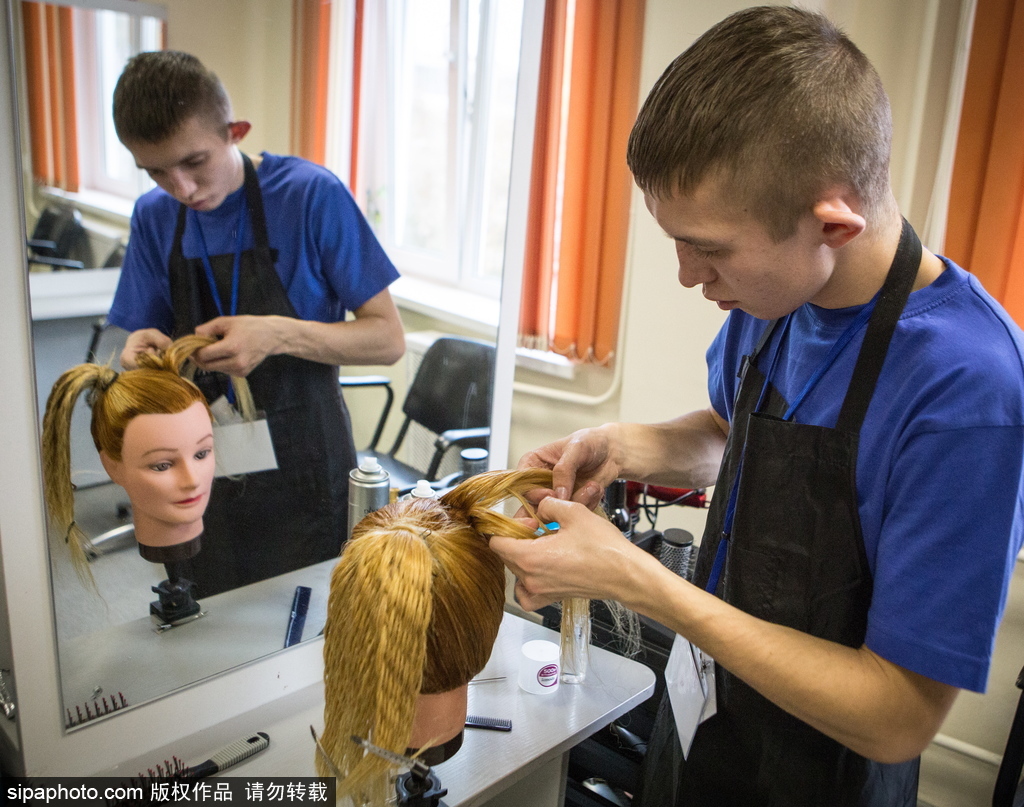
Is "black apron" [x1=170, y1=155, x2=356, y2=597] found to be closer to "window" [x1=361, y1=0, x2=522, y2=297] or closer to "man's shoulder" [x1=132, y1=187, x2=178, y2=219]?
"man's shoulder" [x1=132, y1=187, x2=178, y2=219]

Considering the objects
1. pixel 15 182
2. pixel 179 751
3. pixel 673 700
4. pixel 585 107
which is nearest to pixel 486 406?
pixel 673 700

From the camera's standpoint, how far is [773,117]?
2.75 feet

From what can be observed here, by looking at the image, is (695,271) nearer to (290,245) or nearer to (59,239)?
(290,245)

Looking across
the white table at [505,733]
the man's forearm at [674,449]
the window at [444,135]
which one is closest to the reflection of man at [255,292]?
the window at [444,135]

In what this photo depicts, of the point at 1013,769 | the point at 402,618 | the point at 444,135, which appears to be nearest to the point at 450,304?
the point at 444,135

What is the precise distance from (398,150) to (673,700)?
3.40 feet

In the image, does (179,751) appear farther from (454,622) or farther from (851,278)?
(851,278)

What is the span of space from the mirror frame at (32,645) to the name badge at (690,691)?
657mm

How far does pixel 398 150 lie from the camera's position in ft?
4.66

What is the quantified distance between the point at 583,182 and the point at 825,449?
1.91 m

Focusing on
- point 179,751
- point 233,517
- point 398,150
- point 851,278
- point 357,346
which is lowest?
point 179,751

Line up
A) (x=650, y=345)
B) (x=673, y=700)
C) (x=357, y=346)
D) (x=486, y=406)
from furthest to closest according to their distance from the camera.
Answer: (x=650, y=345), (x=486, y=406), (x=357, y=346), (x=673, y=700)

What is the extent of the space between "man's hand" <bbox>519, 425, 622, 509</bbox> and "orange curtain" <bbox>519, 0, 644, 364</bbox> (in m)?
1.52

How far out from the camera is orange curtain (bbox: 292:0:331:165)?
3.92 ft
